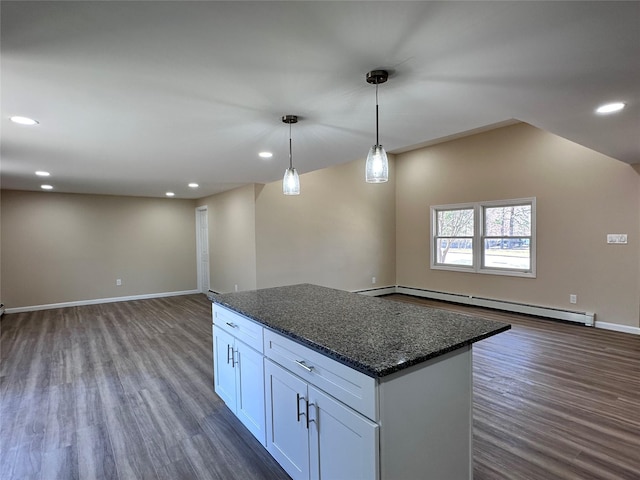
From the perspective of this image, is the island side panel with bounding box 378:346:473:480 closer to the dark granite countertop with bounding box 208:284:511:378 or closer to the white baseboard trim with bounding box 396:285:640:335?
the dark granite countertop with bounding box 208:284:511:378

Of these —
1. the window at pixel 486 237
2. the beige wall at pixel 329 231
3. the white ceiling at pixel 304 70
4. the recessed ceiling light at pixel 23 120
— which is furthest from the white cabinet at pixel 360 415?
the window at pixel 486 237

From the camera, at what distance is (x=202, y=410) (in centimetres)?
267

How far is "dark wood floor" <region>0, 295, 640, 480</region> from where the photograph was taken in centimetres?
202

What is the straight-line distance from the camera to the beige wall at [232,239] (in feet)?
19.6

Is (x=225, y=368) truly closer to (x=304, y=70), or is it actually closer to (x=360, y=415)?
(x=360, y=415)

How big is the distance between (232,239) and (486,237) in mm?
4838

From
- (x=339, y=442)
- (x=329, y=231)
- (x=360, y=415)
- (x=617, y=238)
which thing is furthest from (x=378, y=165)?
(x=329, y=231)

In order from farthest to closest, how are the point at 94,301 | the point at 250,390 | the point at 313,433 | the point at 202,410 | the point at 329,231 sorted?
the point at 94,301 → the point at 329,231 → the point at 202,410 → the point at 250,390 → the point at 313,433

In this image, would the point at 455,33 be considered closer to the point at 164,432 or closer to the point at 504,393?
the point at 504,393

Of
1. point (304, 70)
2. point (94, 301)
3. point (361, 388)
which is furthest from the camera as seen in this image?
point (94, 301)

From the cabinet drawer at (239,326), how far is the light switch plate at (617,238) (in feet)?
16.8

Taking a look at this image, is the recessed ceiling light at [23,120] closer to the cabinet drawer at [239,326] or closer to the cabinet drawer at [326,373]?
the cabinet drawer at [239,326]

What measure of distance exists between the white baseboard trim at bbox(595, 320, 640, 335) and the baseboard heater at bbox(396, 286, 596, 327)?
0.09m

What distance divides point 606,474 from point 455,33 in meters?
2.51
